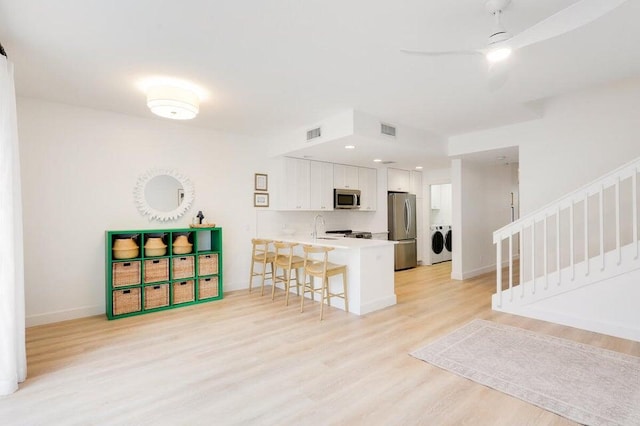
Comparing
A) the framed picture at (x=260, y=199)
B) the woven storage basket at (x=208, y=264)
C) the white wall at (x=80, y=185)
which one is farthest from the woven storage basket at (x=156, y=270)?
the framed picture at (x=260, y=199)

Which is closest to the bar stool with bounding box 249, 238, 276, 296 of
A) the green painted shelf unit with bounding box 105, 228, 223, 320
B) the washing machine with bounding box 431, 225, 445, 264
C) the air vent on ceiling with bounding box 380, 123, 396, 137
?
the green painted shelf unit with bounding box 105, 228, 223, 320

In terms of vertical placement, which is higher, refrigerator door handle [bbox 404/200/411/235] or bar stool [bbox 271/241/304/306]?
refrigerator door handle [bbox 404/200/411/235]

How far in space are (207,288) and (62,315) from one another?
1685 millimetres

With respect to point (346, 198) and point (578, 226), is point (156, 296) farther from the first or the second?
point (578, 226)

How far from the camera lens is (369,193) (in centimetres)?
679

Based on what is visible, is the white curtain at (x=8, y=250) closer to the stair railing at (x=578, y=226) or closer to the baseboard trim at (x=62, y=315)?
the baseboard trim at (x=62, y=315)

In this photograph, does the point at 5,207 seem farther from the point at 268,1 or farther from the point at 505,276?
the point at 505,276

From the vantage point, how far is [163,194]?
450cm

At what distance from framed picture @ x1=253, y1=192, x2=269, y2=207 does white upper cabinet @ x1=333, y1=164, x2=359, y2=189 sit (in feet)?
4.67

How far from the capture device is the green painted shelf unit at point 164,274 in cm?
383

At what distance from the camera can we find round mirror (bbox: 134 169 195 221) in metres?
4.32

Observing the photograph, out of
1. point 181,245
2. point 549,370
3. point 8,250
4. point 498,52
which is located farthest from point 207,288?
point 498,52

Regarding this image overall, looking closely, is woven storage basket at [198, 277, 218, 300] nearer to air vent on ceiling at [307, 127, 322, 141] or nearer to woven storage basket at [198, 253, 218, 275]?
woven storage basket at [198, 253, 218, 275]

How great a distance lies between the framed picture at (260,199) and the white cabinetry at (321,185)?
32.9 inches
